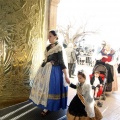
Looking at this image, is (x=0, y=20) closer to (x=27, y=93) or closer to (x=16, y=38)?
(x=16, y=38)

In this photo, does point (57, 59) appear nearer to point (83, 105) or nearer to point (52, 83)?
point (52, 83)

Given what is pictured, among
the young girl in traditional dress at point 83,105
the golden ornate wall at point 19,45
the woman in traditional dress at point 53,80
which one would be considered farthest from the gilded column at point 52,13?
the young girl in traditional dress at point 83,105

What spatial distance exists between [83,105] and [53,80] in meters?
0.57

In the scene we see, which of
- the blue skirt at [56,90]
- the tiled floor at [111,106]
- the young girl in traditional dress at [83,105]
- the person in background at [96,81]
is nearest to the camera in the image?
the young girl in traditional dress at [83,105]

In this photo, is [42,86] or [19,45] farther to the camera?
[19,45]

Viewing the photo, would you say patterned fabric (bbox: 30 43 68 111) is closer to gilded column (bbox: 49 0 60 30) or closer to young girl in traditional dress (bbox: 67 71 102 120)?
young girl in traditional dress (bbox: 67 71 102 120)

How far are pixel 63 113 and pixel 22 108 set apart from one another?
667mm

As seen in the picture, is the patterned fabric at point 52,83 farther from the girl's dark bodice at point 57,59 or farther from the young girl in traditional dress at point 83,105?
the young girl in traditional dress at point 83,105

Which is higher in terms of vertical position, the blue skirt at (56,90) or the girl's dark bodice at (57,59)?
the girl's dark bodice at (57,59)

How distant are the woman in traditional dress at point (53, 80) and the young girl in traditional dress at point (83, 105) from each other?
1.17 ft

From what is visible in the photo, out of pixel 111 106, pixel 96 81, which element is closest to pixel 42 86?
pixel 96 81

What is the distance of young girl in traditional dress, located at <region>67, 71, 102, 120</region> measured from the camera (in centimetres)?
205

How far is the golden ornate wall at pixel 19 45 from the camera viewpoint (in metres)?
2.88

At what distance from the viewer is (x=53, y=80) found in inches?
96.9
